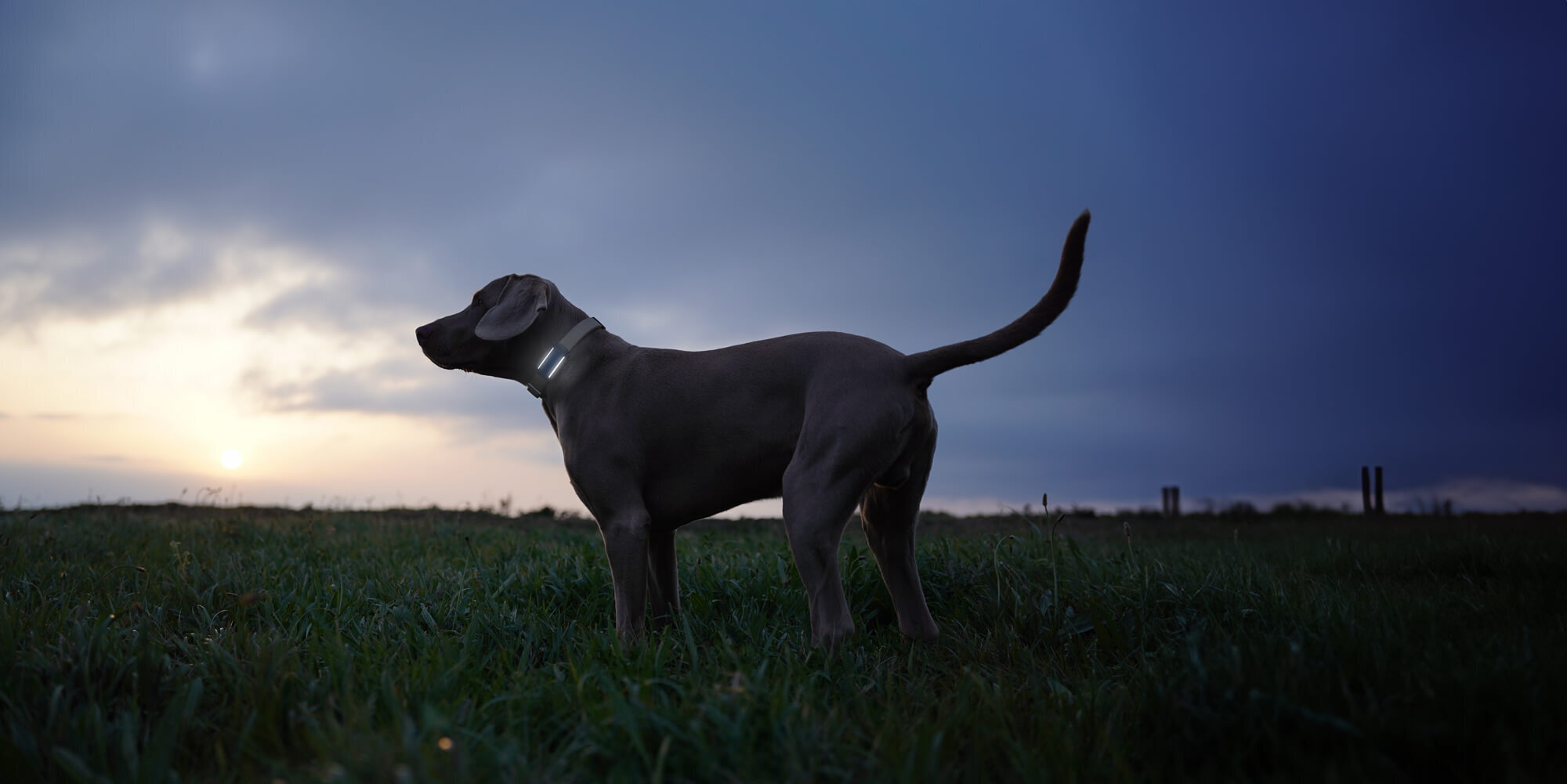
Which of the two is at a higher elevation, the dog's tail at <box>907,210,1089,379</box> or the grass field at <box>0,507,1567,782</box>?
the dog's tail at <box>907,210,1089,379</box>

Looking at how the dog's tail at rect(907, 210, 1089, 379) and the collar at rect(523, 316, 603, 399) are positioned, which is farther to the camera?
the collar at rect(523, 316, 603, 399)

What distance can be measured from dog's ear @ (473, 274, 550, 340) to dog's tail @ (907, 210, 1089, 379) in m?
2.09

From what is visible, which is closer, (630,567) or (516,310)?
(630,567)

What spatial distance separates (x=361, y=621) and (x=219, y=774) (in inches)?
78.3

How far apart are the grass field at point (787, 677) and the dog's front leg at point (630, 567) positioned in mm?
196

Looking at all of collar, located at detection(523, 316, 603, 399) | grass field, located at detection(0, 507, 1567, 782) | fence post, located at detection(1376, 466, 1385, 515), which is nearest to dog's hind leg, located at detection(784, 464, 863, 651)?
grass field, located at detection(0, 507, 1567, 782)

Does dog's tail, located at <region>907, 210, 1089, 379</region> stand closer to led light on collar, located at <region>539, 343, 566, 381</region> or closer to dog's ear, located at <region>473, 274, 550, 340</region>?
led light on collar, located at <region>539, 343, 566, 381</region>

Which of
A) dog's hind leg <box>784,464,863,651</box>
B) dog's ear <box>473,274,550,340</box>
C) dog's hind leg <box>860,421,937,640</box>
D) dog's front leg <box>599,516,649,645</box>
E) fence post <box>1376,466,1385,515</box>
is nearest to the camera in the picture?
dog's hind leg <box>784,464,863,651</box>

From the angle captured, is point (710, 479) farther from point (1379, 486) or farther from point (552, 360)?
point (1379, 486)

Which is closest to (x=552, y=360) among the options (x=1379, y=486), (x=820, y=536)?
(x=820, y=536)

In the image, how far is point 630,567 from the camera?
156 inches

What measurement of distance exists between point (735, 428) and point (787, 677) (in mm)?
1518

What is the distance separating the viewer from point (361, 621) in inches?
167

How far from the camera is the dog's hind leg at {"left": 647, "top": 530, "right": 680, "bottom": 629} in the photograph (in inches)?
175
